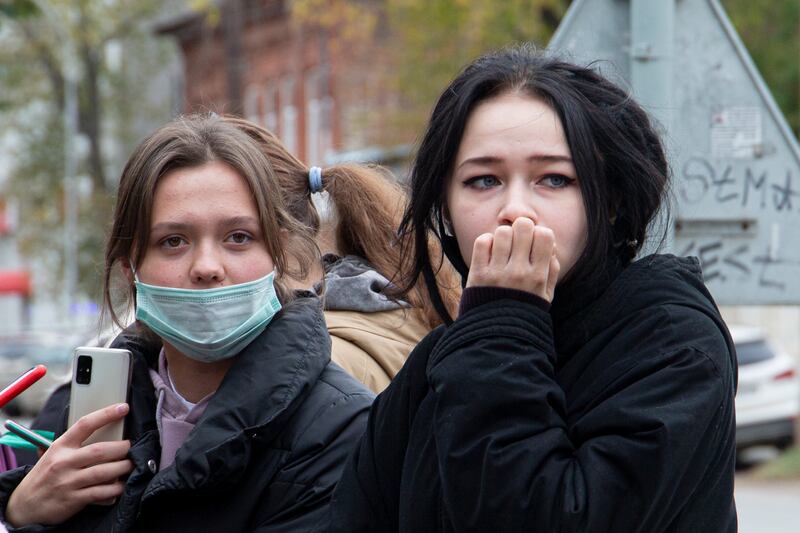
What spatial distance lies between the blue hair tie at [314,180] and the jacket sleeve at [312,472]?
955 millimetres

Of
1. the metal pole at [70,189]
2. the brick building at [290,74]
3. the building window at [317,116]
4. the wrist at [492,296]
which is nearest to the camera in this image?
the wrist at [492,296]

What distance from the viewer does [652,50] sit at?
435cm

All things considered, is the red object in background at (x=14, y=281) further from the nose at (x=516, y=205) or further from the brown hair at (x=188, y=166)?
the nose at (x=516, y=205)

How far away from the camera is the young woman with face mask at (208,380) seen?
8.64 ft

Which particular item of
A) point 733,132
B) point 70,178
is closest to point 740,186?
point 733,132

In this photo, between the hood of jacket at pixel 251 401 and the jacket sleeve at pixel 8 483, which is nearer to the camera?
the hood of jacket at pixel 251 401

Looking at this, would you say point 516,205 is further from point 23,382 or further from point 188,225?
point 23,382

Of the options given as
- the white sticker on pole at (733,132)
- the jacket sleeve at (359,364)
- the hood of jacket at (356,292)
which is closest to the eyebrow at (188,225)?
the jacket sleeve at (359,364)

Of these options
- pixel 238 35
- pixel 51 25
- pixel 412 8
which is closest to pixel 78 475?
pixel 412 8

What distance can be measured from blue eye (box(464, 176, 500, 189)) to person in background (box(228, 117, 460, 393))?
0.81 metres

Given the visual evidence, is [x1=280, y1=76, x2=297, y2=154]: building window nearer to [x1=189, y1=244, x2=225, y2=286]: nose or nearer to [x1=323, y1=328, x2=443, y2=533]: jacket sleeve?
[x1=189, y1=244, x2=225, y2=286]: nose

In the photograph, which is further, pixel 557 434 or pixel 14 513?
pixel 14 513

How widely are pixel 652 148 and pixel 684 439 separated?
21.6 inches

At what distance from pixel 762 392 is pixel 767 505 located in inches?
95.9
